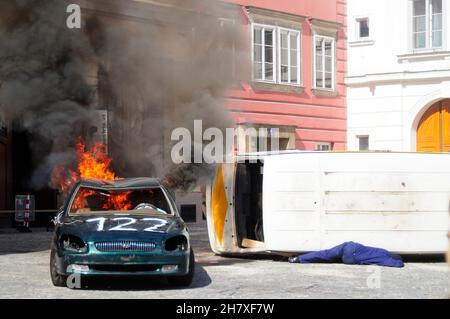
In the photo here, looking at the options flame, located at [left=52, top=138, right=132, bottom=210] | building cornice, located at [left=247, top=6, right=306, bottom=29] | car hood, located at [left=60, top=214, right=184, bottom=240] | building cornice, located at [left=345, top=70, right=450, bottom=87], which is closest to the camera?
car hood, located at [left=60, top=214, right=184, bottom=240]

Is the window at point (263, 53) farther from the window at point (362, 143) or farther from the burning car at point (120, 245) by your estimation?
the burning car at point (120, 245)

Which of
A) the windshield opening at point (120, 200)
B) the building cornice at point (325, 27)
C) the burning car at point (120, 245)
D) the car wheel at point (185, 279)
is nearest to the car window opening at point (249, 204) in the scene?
the windshield opening at point (120, 200)

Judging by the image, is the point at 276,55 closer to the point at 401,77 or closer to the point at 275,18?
the point at 275,18

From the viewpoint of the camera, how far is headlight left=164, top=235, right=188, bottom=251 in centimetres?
982

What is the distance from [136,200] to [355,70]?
14.9 m

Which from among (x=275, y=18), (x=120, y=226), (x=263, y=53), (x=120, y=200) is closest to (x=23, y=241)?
(x=120, y=200)

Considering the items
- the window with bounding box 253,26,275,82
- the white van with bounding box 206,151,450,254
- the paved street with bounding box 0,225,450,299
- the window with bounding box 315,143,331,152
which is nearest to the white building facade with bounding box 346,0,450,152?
the window with bounding box 315,143,331,152

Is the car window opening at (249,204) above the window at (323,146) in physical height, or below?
below

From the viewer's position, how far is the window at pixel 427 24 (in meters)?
23.7

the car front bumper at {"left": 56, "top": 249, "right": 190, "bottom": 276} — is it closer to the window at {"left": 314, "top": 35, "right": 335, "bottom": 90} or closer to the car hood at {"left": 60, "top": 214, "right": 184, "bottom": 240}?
the car hood at {"left": 60, "top": 214, "right": 184, "bottom": 240}

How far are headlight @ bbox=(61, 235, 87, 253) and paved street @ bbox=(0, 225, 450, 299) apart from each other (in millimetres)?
475

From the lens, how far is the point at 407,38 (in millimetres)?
23703

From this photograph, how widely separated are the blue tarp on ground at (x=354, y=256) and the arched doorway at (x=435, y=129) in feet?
38.8

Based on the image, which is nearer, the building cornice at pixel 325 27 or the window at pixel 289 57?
the window at pixel 289 57
